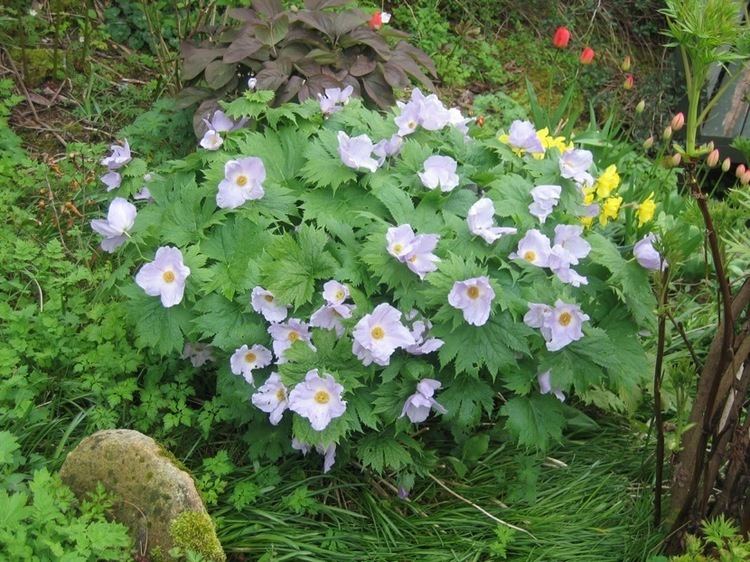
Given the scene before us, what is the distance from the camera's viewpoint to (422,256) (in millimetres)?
2043

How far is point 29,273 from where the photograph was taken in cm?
283

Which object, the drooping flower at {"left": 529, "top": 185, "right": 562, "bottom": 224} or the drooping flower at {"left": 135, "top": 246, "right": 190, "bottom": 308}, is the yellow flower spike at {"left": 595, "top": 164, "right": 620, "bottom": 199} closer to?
the drooping flower at {"left": 529, "top": 185, "right": 562, "bottom": 224}

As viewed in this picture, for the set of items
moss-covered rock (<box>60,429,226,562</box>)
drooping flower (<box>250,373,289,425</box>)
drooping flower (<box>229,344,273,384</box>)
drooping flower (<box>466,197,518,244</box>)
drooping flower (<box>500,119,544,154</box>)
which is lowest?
moss-covered rock (<box>60,429,226,562</box>)

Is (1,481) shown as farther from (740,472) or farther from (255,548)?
(740,472)

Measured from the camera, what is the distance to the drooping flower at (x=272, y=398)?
6.98ft

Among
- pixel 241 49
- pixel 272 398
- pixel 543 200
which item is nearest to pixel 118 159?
pixel 241 49

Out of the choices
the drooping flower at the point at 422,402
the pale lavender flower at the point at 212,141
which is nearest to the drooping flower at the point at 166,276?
the pale lavender flower at the point at 212,141

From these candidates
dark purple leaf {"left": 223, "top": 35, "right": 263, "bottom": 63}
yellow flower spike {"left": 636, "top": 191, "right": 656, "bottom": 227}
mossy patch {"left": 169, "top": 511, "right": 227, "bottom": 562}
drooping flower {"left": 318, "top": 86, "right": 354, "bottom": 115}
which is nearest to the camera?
mossy patch {"left": 169, "top": 511, "right": 227, "bottom": 562}

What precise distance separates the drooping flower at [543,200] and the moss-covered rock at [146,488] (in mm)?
1151

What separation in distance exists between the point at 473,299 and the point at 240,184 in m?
0.73

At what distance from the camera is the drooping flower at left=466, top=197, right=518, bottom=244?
211cm

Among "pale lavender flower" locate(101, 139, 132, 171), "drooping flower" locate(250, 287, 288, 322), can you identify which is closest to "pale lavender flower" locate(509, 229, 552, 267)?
"drooping flower" locate(250, 287, 288, 322)

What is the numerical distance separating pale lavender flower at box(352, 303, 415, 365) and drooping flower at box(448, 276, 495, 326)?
0.15 meters

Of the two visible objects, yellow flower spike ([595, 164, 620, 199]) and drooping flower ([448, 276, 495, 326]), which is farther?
yellow flower spike ([595, 164, 620, 199])
